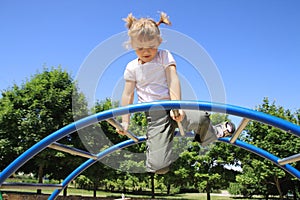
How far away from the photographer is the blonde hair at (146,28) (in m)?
2.67

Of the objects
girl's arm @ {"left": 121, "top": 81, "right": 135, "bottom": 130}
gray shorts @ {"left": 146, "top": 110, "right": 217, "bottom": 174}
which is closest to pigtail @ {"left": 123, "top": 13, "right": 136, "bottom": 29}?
girl's arm @ {"left": 121, "top": 81, "right": 135, "bottom": 130}

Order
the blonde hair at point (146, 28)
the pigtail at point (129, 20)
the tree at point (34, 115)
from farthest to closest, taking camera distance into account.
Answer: the tree at point (34, 115) < the pigtail at point (129, 20) < the blonde hair at point (146, 28)

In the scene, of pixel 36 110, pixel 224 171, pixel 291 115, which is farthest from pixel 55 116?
pixel 291 115

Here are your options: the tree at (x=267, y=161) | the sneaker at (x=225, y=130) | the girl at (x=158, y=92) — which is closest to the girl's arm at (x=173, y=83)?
the girl at (x=158, y=92)

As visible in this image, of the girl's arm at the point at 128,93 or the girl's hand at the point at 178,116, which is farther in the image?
the girl's arm at the point at 128,93

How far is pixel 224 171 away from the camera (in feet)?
52.2

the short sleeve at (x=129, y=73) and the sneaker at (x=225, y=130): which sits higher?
the short sleeve at (x=129, y=73)

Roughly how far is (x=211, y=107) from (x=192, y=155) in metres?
13.8

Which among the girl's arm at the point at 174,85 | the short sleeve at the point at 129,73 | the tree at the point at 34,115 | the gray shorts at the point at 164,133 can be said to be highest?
the tree at the point at 34,115

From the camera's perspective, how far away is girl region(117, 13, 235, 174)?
8.86 feet

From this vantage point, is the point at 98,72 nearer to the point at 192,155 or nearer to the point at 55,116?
the point at 55,116

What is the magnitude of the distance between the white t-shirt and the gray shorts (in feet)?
0.49

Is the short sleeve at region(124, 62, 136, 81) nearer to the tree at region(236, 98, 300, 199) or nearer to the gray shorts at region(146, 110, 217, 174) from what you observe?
the gray shorts at region(146, 110, 217, 174)

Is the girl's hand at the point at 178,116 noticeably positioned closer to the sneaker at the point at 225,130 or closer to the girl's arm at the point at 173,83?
the girl's arm at the point at 173,83
